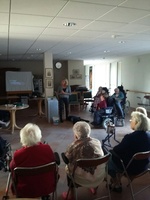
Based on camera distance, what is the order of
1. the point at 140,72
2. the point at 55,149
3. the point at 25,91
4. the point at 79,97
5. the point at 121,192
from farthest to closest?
the point at 25,91 → the point at 79,97 → the point at 140,72 → the point at 55,149 → the point at 121,192

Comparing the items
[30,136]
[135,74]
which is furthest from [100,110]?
[135,74]

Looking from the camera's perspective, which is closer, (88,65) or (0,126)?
(0,126)

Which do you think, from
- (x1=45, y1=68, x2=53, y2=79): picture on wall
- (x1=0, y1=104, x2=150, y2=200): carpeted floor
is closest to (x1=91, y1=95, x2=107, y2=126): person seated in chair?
(x1=0, y1=104, x2=150, y2=200): carpeted floor

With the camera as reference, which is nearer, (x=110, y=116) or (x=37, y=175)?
(x=37, y=175)

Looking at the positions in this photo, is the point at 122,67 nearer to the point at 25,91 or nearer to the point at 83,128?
the point at 25,91

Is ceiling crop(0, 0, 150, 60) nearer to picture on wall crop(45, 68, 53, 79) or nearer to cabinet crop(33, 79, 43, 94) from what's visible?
picture on wall crop(45, 68, 53, 79)

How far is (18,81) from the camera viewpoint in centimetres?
996

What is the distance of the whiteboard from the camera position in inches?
387

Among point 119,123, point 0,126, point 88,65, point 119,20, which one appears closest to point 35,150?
point 119,20

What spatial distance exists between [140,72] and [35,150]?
771 cm

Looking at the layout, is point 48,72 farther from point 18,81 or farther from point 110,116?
point 18,81

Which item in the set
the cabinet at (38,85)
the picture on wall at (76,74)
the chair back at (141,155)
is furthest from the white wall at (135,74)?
the chair back at (141,155)

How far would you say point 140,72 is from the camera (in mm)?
8688

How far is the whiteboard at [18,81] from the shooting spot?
9.82 meters
